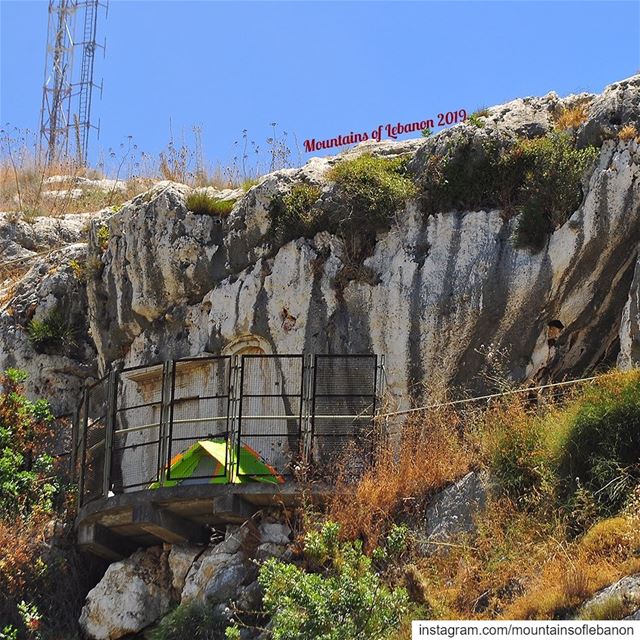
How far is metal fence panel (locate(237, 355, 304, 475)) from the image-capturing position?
19.8 metres

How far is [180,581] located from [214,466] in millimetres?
1560

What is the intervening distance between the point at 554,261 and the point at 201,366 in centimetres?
498

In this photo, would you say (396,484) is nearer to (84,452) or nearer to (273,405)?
(273,405)

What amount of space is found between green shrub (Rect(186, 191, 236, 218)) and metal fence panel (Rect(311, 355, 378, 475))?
311 cm

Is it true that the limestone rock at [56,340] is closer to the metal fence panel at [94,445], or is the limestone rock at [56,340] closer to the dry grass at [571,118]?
the metal fence panel at [94,445]

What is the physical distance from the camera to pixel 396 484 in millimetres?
17141

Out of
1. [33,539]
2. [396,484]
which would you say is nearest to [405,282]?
[396,484]

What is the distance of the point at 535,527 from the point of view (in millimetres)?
15781

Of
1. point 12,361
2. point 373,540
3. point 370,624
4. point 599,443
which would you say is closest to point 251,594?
point 373,540

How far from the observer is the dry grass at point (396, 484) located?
661 inches

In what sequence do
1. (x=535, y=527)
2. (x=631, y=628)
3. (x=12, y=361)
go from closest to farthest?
(x=631, y=628), (x=535, y=527), (x=12, y=361)

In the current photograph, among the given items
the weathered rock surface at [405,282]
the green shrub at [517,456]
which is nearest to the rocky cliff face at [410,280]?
the weathered rock surface at [405,282]

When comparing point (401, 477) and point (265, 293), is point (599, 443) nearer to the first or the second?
point (401, 477)

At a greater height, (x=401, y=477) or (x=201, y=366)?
(x=201, y=366)
